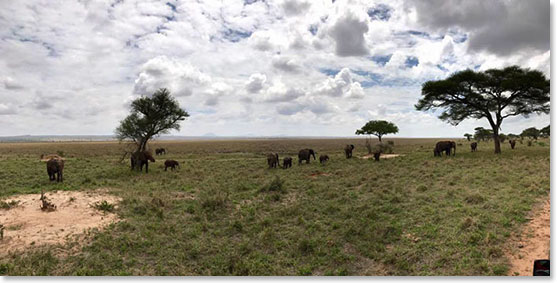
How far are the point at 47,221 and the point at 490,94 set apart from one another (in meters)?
35.5

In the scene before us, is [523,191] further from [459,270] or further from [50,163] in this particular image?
[50,163]

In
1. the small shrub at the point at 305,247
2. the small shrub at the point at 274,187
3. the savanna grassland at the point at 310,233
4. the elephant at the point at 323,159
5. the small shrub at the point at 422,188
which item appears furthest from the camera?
the elephant at the point at 323,159

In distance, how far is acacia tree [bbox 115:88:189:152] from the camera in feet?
83.1

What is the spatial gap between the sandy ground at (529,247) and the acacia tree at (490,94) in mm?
23504

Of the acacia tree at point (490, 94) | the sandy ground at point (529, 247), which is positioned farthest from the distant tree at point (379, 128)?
the sandy ground at point (529, 247)

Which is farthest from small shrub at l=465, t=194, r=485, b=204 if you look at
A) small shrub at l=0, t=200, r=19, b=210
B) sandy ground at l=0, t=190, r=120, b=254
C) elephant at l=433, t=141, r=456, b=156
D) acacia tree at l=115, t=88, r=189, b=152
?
acacia tree at l=115, t=88, r=189, b=152

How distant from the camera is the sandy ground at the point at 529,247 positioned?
5766 millimetres

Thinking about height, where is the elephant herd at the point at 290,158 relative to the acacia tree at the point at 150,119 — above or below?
Answer: below

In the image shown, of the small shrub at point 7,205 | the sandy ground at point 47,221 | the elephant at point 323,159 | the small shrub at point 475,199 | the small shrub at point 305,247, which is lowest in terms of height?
the small shrub at point 305,247

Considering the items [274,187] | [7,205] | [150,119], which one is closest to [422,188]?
[274,187]

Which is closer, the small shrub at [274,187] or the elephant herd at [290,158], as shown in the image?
the small shrub at [274,187]

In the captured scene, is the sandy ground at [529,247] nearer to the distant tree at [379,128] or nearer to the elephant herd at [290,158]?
the elephant herd at [290,158]

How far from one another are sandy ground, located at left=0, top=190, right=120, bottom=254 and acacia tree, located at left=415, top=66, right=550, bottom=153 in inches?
1211

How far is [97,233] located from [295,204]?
23.4ft
